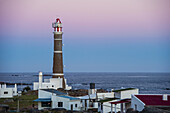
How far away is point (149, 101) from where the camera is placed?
1162 inches

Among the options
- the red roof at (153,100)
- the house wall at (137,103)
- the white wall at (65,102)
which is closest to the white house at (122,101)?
the house wall at (137,103)

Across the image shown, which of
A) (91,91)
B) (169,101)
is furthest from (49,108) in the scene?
(169,101)

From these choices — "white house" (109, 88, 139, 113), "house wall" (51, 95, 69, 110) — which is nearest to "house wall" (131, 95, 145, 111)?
"white house" (109, 88, 139, 113)

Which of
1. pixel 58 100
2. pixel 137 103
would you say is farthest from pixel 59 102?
pixel 137 103

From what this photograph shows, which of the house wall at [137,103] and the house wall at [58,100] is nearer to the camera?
the house wall at [137,103]

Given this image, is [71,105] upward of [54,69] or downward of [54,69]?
downward

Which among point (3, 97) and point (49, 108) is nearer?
point (49, 108)

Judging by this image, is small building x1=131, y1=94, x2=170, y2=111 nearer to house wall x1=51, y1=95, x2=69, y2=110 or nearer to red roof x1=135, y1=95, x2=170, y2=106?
red roof x1=135, y1=95, x2=170, y2=106

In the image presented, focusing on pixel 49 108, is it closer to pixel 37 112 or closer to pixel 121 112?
pixel 37 112

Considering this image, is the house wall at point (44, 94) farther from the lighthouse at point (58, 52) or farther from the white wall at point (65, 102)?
the lighthouse at point (58, 52)

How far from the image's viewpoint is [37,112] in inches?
1284

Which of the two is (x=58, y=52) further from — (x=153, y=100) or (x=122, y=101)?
(x=153, y=100)

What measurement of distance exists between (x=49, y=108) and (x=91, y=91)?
25.0 ft

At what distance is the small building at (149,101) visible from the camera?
28.7m
